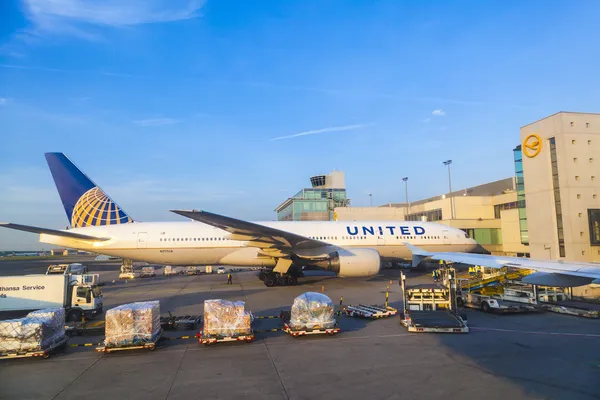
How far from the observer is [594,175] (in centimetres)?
1897

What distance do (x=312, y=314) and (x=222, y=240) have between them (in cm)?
1261

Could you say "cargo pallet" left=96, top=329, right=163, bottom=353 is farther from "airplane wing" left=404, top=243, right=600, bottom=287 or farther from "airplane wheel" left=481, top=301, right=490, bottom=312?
"airplane wheel" left=481, top=301, right=490, bottom=312

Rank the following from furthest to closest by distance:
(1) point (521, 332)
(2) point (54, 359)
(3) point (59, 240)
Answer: (3) point (59, 240) < (1) point (521, 332) < (2) point (54, 359)

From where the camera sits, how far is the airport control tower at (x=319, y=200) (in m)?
50.2

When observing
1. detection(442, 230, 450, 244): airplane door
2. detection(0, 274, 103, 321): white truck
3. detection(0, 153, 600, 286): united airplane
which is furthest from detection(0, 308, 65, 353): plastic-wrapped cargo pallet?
detection(442, 230, 450, 244): airplane door

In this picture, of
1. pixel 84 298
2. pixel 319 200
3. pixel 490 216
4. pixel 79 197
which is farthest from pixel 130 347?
pixel 319 200

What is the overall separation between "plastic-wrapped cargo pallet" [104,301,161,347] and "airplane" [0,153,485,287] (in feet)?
29.0

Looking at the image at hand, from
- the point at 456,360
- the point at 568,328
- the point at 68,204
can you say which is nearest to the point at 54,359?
the point at 456,360

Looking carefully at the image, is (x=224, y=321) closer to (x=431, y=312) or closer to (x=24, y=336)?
(x=24, y=336)

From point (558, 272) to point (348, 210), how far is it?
35.0 meters

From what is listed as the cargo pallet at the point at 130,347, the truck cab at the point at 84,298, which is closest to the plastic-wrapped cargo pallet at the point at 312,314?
the cargo pallet at the point at 130,347

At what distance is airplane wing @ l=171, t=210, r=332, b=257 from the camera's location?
15805mm

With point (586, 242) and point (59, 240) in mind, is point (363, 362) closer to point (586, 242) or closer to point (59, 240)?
point (586, 242)

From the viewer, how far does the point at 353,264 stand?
1784 cm
